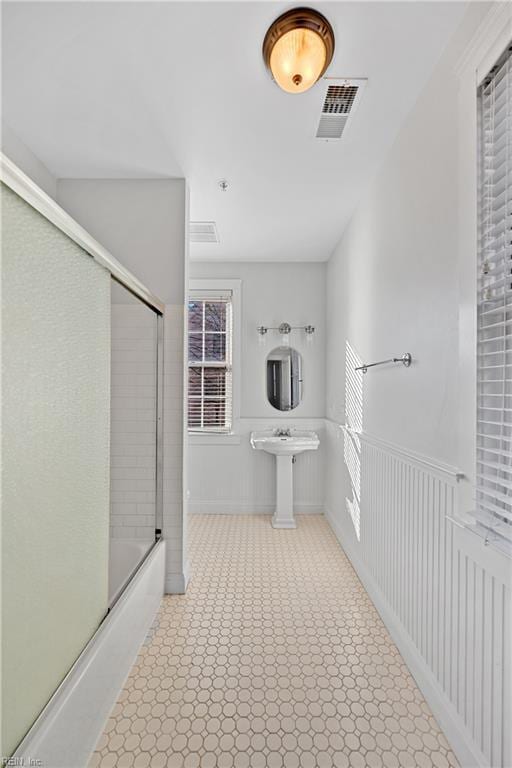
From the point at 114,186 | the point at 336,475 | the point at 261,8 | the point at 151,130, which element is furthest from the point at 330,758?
the point at 114,186

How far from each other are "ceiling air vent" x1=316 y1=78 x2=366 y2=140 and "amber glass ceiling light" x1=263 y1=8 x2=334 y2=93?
0.81ft

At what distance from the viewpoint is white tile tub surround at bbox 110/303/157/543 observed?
2.30 m

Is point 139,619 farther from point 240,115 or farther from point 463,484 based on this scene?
point 240,115

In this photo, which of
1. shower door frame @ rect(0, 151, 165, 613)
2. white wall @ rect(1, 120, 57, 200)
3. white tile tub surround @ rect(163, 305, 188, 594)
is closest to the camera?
shower door frame @ rect(0, 151, 165, 613)

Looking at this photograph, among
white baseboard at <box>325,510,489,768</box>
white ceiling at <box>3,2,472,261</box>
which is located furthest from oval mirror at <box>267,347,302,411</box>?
white baseboard at <box>325,510,489,768</box>

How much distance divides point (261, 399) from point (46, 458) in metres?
3.04

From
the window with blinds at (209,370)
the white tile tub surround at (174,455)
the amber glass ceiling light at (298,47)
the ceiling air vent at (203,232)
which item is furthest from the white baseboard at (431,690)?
the ceiling air vent at (203,232)

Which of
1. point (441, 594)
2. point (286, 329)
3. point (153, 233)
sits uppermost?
point (153, 233)

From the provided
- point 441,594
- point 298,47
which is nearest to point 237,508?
point 441,594

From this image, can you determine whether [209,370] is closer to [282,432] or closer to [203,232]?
[282,432]

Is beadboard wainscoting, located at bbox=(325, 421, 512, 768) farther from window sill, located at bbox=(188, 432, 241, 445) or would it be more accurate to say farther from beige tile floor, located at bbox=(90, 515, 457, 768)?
window sill, located at bbox=(188, 432, 241, 445)

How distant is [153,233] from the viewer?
99.6 inches

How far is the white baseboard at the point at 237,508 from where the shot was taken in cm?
392

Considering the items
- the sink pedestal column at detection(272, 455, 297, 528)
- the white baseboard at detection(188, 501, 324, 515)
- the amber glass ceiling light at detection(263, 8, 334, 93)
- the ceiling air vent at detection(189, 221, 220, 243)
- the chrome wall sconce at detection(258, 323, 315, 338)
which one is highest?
the ceiling air vent at detection(189, 221, 220, 243)
